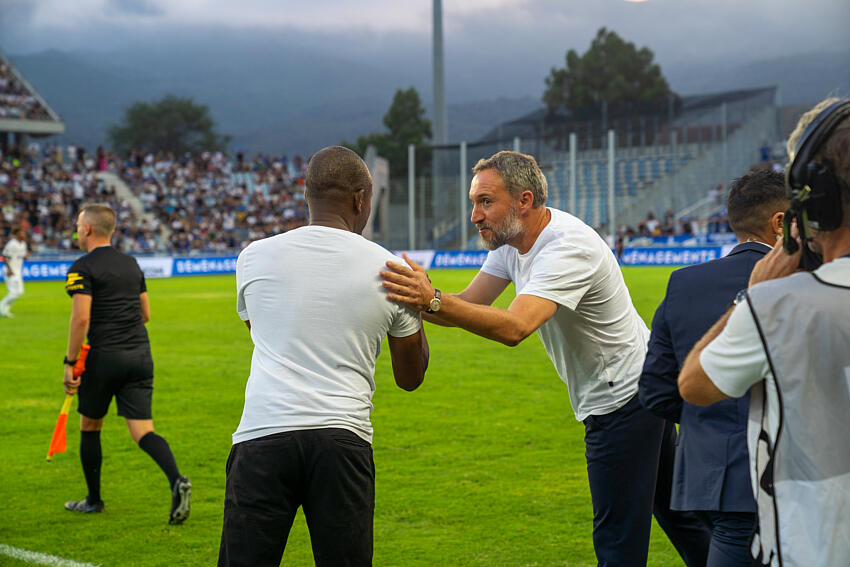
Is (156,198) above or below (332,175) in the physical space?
above

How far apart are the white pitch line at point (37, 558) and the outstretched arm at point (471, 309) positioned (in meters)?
3.42

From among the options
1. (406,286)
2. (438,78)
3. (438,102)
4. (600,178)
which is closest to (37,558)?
(406,286)

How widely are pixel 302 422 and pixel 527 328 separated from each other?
3.50ft

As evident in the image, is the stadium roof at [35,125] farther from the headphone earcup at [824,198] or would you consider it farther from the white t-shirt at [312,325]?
the headphone earcup at [824,198]

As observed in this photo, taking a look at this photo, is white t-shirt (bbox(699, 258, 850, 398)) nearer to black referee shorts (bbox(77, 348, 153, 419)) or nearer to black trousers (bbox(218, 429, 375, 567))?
black trousers (bbox(218, 429, 375, 567))

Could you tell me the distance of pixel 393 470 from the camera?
25.1 ft

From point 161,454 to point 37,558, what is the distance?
108 cm

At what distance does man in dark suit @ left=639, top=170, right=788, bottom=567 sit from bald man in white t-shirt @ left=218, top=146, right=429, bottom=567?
0.93 meters

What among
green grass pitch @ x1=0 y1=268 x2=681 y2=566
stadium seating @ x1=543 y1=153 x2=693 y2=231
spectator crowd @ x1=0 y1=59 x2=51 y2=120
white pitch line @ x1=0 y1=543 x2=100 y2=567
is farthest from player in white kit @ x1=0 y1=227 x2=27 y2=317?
spectator crowd @ x1=0 y1=59 x2=51 y2=120

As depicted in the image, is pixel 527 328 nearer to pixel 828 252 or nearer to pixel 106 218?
pixel 828 252

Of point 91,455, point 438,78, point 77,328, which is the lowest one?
point 91,455

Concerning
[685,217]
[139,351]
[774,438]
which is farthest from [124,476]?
[685,217]

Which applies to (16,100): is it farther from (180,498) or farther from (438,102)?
(180,498)

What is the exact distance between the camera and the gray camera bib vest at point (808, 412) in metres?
1.97
